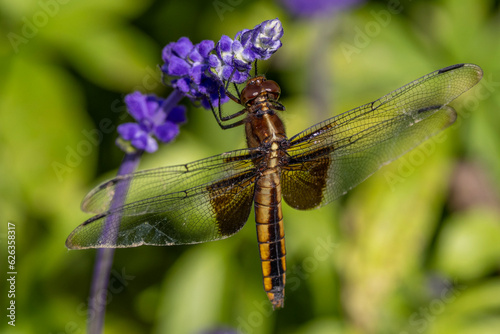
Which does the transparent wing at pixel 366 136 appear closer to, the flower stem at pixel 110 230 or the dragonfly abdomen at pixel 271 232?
the dragonfly abdomen at pixel 271 232

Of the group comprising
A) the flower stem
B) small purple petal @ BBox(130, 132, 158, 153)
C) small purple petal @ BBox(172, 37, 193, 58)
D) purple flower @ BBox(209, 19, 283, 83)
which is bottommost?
the flower stem

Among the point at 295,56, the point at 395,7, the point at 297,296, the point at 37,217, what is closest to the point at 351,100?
the point at 295,56

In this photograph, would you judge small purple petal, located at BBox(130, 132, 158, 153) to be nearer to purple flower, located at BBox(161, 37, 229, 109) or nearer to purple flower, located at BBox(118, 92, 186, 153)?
purple flower, located at BBox(118, 92, 186, 153)

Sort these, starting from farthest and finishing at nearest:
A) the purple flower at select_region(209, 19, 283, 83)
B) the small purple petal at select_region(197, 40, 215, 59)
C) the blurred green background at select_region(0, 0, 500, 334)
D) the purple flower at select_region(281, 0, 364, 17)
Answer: the purple flower at select_region(281, 0, 364, 17), the blurred green background at select_region(0, 0, 500, 334), the small purple petal at select_region(197, 40, 215, 59), the purple flower at select_region(209, 19, 283, 83)

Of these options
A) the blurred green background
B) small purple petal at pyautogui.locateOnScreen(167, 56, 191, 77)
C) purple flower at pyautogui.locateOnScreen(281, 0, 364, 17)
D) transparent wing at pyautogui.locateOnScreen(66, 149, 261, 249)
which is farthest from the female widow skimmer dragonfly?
purple flower at pyautogui.locateOnScreen(281, 0, 364, 17)

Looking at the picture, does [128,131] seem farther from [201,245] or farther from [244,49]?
[201,245]
